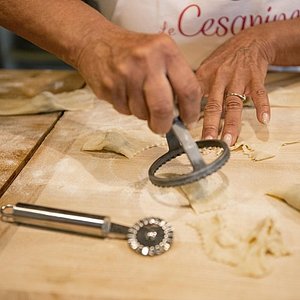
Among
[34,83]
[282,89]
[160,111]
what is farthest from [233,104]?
[34,83]

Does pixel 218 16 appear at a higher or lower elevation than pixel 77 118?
higher

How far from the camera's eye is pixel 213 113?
1.04 metres

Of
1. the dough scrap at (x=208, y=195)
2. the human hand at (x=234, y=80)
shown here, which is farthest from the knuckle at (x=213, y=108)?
the dough scrap at (x=208, y=195)

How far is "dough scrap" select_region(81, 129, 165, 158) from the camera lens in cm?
98

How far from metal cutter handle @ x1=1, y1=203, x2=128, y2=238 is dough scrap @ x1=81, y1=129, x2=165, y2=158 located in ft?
0.85

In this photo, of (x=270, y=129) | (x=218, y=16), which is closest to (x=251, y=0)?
(x=218, y=16)

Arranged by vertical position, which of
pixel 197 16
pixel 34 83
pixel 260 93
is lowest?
pixel 34 83

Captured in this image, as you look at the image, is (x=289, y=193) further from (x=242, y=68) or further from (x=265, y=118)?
(x=242, y=68)

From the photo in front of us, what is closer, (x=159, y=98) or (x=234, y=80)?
(x=159, y=98)

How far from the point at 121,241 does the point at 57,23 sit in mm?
448

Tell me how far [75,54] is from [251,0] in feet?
1.96

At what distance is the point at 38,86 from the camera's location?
1337 millimetres

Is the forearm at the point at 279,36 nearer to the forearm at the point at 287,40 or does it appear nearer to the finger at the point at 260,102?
the forearm at the point at 287,40

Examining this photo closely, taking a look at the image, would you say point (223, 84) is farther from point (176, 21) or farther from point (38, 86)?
point (38, 86)
